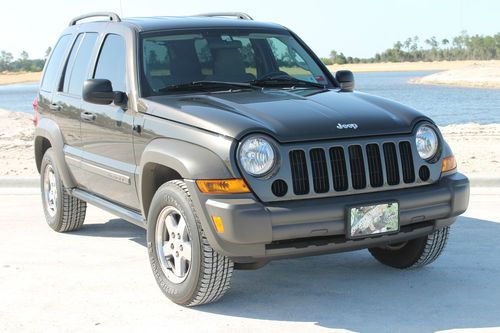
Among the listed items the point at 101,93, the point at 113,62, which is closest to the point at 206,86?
the point at 101,93

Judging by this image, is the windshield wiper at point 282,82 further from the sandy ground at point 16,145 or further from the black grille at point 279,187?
the sandy ground at point 16,145

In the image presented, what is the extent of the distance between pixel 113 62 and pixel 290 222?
2360 mm

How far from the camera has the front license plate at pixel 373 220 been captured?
500cm

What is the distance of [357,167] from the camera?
5.13 metres

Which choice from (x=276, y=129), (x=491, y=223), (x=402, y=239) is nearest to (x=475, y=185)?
(x=491, y=223)

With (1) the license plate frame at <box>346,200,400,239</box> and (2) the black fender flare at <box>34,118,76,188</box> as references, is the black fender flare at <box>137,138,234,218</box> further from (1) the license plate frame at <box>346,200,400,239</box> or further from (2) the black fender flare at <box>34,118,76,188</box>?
(2) the black fender flare at <box>34,118,76,188</box>

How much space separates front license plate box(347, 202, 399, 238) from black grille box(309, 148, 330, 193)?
0.69 ft

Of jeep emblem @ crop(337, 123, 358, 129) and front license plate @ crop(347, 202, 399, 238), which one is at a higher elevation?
jeep emblem @ crop(337, 123, 358, 129)

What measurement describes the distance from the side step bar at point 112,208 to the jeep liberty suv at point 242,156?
2 cm

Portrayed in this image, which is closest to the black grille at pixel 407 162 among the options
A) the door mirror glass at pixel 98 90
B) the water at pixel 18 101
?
the door mirror glass at pixel 98 90

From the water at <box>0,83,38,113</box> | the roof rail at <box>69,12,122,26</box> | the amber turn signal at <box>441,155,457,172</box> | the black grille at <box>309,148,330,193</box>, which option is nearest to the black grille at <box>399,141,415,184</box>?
the amber turn signal at <box>441,155,457,172</box>

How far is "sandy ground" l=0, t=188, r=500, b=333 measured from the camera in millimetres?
4988

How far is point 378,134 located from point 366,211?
Answer: 20.1 inches

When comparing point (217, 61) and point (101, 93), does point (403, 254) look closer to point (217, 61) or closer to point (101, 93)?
point (217, 61)
